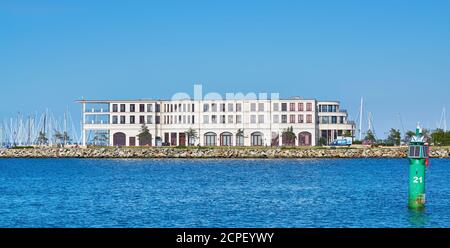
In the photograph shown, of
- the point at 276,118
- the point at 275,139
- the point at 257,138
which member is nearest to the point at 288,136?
the point at 275,139

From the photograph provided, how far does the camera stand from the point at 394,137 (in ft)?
531

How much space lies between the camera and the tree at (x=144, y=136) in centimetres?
14625

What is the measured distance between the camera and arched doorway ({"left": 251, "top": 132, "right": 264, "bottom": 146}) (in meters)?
146

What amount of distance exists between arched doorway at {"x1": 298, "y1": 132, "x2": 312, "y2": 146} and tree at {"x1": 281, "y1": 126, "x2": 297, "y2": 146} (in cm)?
262

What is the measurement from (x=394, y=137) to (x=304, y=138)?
78.5ft

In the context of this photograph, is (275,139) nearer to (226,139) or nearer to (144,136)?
(226,139)

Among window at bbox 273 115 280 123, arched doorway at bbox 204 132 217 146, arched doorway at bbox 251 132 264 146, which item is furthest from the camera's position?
arched doorway at bbox 204 132 217 146

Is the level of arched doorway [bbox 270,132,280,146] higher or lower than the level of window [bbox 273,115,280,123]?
lower

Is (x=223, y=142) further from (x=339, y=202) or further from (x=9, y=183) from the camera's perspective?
(x=339, y=202)

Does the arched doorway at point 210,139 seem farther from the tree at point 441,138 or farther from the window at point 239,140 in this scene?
the tree at point 441,138

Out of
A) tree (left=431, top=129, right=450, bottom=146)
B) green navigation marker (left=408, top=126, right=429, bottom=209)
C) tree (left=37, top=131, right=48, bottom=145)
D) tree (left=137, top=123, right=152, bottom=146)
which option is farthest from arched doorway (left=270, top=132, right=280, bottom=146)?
green navigation marker (left=408, top=126, right=429, bottom=209)

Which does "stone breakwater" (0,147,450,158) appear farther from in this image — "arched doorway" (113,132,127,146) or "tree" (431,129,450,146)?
"tree" (431,129,450,146)
